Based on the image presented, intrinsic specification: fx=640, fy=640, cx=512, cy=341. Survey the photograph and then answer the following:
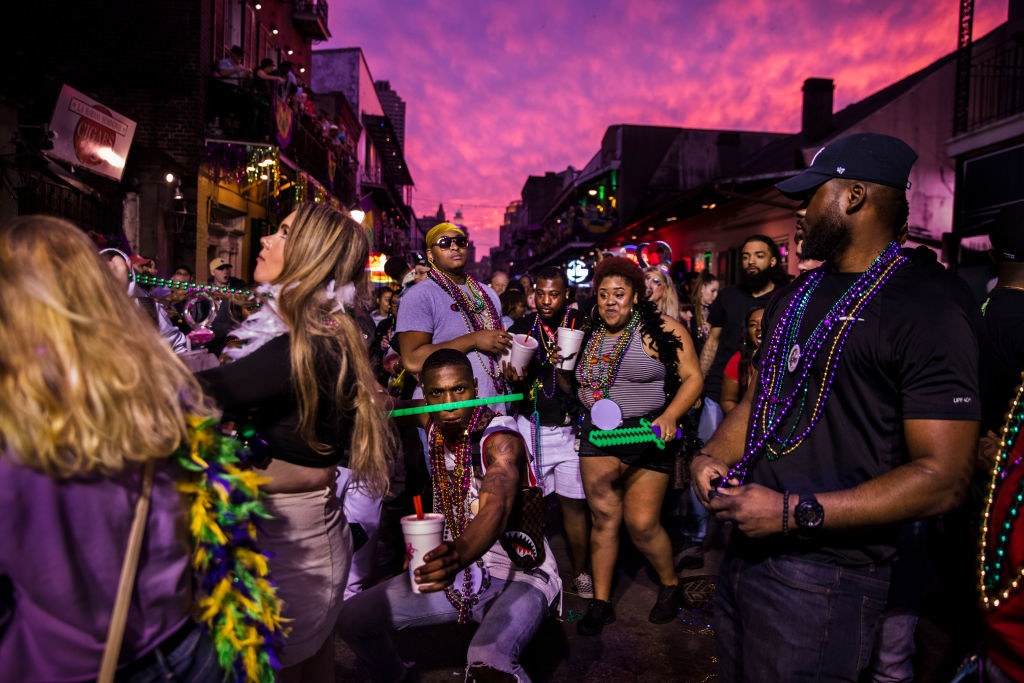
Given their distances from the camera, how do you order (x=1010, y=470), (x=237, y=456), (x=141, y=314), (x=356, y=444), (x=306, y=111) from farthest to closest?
(x=306, y=111) < (x=356, y=444) < (x=237, y=456) < (x=1010, y=470) < (x=141, y=314)

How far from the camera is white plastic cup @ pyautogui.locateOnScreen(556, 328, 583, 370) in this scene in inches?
156

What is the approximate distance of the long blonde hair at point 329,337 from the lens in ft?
6.40

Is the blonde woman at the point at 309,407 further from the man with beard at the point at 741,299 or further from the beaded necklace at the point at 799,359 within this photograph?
the man with beard at the point at 741,299

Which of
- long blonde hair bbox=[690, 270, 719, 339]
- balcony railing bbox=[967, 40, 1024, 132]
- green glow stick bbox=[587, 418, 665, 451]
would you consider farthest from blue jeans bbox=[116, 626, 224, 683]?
balcony railing bbox=[967, 40, 1024, 132]

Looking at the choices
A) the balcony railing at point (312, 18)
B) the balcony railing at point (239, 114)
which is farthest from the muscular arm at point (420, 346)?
the balcony railing at point (312, 18)

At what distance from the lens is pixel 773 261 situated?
5.39 meters

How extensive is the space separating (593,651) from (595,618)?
21 centimetres

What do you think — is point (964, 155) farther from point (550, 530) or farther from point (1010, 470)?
point (1010, 470)

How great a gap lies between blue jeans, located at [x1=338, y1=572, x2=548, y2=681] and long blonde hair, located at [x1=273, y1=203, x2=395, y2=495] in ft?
2.25

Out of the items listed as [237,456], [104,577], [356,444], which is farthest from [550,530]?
[104,577]

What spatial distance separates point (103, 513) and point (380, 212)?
35.3m

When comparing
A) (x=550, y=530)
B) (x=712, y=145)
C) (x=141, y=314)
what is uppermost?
(x=712, y=145)

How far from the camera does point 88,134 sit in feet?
27.2

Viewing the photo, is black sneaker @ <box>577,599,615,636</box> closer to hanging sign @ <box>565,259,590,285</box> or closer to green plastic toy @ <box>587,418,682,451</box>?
green plastic toy @ <box>587,418,682,451</box>
